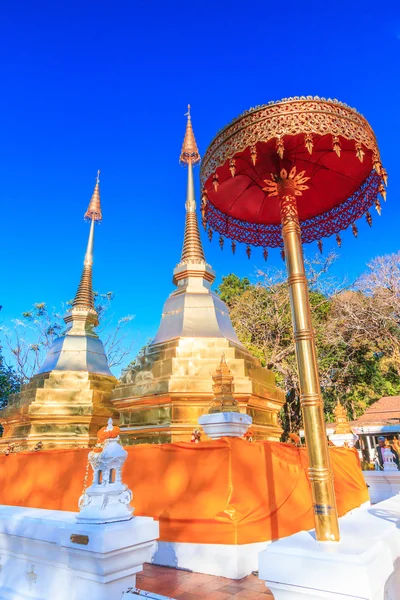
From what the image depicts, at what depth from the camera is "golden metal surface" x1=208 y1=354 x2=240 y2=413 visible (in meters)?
5.98

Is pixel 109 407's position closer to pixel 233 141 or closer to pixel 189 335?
pixel 189 335

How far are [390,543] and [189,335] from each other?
22.6ft

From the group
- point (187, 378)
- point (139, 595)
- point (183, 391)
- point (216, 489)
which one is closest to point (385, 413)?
point (187, 378)

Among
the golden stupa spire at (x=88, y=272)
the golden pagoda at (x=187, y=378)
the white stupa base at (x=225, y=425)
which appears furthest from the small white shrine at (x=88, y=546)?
the golden stupa spire at (x=88, y=272)

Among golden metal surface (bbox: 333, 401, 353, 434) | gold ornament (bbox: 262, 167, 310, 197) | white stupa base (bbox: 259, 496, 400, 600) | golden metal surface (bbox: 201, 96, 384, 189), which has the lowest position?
white stupa base (bbox: 259, 496, 400, 600)

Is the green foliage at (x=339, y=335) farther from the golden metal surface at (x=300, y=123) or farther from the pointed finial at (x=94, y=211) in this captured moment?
the golden metal surface at (x=300, y=123)

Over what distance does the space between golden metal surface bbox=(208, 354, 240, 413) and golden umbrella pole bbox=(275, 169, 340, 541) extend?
2.89m

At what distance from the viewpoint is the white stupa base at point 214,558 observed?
4.62 meters

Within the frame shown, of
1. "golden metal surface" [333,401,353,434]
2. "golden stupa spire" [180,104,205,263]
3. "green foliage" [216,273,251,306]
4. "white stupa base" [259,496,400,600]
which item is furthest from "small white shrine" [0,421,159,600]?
"green foliage" [216,273,251,306]

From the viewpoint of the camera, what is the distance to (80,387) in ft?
36.8

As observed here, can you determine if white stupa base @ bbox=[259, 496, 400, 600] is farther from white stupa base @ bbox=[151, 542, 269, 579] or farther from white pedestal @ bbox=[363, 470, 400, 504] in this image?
white pedestal @ bbox=[363, 470, 400, 504]

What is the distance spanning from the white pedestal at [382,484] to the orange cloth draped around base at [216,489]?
5068 mm

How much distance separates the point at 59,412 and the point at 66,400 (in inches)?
16.0

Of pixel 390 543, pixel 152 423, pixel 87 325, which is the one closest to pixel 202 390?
pixel 152 423
